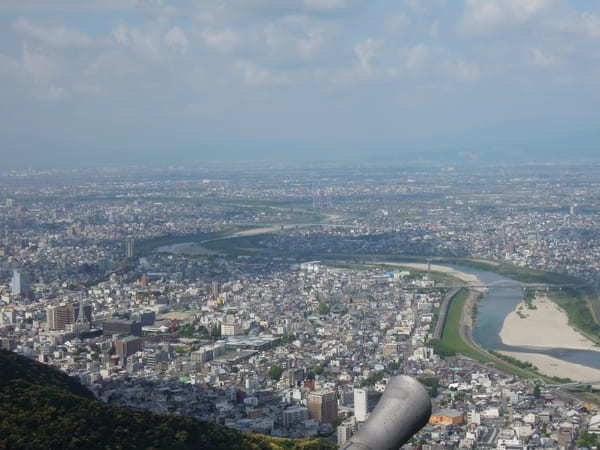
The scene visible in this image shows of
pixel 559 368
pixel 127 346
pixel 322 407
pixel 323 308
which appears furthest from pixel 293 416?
pixel 323 308

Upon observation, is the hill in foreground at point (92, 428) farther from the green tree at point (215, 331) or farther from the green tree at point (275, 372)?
the green tree at point (215, 331)

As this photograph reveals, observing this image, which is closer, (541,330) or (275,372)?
(275,372)

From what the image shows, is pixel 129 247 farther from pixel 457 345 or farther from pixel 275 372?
pixel 275 372

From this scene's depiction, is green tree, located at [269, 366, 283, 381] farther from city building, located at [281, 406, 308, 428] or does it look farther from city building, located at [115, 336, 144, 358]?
city building, located at [115, 336, 144, 358]

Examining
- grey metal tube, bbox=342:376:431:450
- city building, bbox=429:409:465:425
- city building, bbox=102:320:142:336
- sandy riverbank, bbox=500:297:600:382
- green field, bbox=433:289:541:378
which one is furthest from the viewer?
city building, bbox=102:320:142:336

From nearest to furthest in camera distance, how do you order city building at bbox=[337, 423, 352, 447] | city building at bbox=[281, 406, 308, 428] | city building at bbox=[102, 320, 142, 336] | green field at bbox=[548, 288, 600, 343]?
city building at bbox=[337, 423, 352, 447], city building at bbox=[281, 406, 308, 428], city building at bbox=[102, 320, 142, 336], green field at bbox=[548, 288, 600, 343]

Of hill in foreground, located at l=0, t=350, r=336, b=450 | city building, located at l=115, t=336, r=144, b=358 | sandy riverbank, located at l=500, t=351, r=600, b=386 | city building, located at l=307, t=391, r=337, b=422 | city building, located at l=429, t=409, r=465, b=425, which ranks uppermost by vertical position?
hill in foreground, located at l=0, t=350, r=336, b=450

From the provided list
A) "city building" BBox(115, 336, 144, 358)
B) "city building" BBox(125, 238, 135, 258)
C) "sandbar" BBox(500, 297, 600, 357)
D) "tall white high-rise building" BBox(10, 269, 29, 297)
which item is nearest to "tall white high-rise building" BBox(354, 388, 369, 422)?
"city building" BBox(115, 336, 144, 358)
